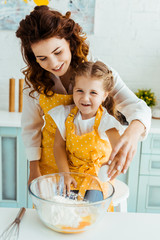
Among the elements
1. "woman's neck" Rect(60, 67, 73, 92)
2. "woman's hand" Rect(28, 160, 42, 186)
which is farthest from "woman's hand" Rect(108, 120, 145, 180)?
"woman's hand" Rect(28, 160, 42, 186)

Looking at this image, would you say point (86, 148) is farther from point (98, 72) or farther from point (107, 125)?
point (98, 72)

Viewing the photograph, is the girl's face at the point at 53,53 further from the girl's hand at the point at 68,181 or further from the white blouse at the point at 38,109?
the girl's hand at the point at 68,181

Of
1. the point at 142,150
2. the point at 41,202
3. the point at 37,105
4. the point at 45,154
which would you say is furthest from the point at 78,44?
the point at 142,150

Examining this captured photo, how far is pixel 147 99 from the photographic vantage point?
7.85 feet

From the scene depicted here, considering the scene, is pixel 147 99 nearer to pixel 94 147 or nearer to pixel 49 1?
pixel 49 1

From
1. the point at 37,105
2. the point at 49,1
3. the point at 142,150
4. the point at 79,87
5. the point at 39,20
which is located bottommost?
the point at 142,150

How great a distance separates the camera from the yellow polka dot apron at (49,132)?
132 cm

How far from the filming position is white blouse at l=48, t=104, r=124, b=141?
1175 millimetres

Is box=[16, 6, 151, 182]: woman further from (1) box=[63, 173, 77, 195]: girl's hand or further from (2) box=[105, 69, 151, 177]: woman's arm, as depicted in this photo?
(1) box=[63, 173, 77, 195]: girl's hand

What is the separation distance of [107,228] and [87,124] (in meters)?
0.53

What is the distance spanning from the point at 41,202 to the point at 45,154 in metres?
0.67

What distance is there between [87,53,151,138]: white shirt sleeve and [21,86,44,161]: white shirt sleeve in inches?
15.1

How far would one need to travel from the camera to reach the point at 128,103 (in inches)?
51.1

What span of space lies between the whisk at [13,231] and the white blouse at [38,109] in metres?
0.59
